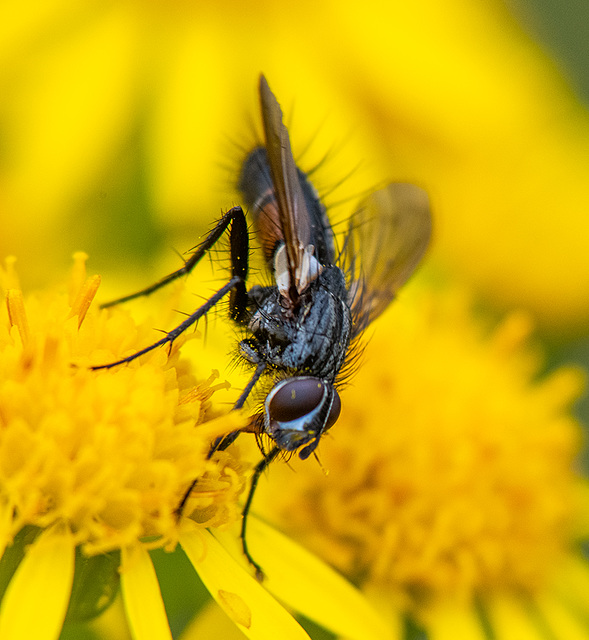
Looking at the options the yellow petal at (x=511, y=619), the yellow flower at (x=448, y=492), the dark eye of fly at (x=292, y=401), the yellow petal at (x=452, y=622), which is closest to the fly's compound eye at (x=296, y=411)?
the dark eye of fly at (x=292, y=401)

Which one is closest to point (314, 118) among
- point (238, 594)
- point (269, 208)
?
point (269, 208)

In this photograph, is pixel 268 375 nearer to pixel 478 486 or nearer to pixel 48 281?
pixel 478 486

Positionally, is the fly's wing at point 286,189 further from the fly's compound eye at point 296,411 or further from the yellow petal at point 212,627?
the yellow petal at point 212,627

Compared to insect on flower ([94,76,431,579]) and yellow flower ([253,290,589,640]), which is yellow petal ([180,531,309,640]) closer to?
insect on flower ([94,76,431,579])

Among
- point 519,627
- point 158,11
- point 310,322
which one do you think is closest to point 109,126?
point 158,11

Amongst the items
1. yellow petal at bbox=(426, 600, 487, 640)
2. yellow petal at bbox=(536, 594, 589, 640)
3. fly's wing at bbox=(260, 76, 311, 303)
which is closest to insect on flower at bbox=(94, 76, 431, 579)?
fly's wing at bbox=(260, 76, 311, 303)
